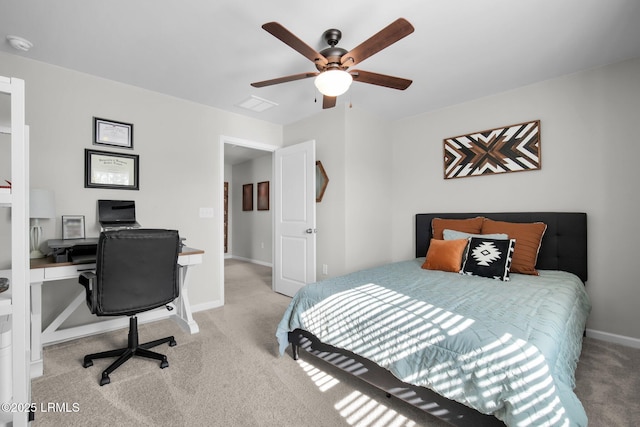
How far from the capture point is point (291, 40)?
1.73 metres

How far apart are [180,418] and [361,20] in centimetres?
263

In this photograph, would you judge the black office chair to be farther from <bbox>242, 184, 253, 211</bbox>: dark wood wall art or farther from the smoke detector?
<bbox>242, 184, 253, 211</bbox>: dark wood wall art

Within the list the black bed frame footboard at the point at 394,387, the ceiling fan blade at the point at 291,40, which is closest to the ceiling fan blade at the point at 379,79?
the ceiling fan blade at the point at 291,40

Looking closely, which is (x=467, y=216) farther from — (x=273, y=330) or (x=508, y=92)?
(x=273, y=330)

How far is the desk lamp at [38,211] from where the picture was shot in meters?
2.30

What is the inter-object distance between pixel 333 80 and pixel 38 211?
244 cm

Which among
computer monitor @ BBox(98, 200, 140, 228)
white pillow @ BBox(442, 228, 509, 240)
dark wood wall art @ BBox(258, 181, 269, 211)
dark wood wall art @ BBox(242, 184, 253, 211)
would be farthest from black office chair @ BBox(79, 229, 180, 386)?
dark wood wall art @ BBox(242, 184, 253, 211)

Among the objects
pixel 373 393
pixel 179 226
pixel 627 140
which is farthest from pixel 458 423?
pixel 179 226

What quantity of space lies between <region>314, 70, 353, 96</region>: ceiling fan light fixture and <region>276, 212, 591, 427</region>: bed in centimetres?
139

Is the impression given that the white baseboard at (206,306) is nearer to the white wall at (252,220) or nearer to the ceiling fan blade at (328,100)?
the ceiling fan blade at (328,100)

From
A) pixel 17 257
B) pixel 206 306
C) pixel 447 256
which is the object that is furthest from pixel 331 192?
pixel 17 257

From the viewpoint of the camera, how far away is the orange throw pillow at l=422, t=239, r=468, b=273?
8.91 ft

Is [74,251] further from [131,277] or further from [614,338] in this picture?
[614,338]

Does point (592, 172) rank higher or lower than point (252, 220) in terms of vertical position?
higher
